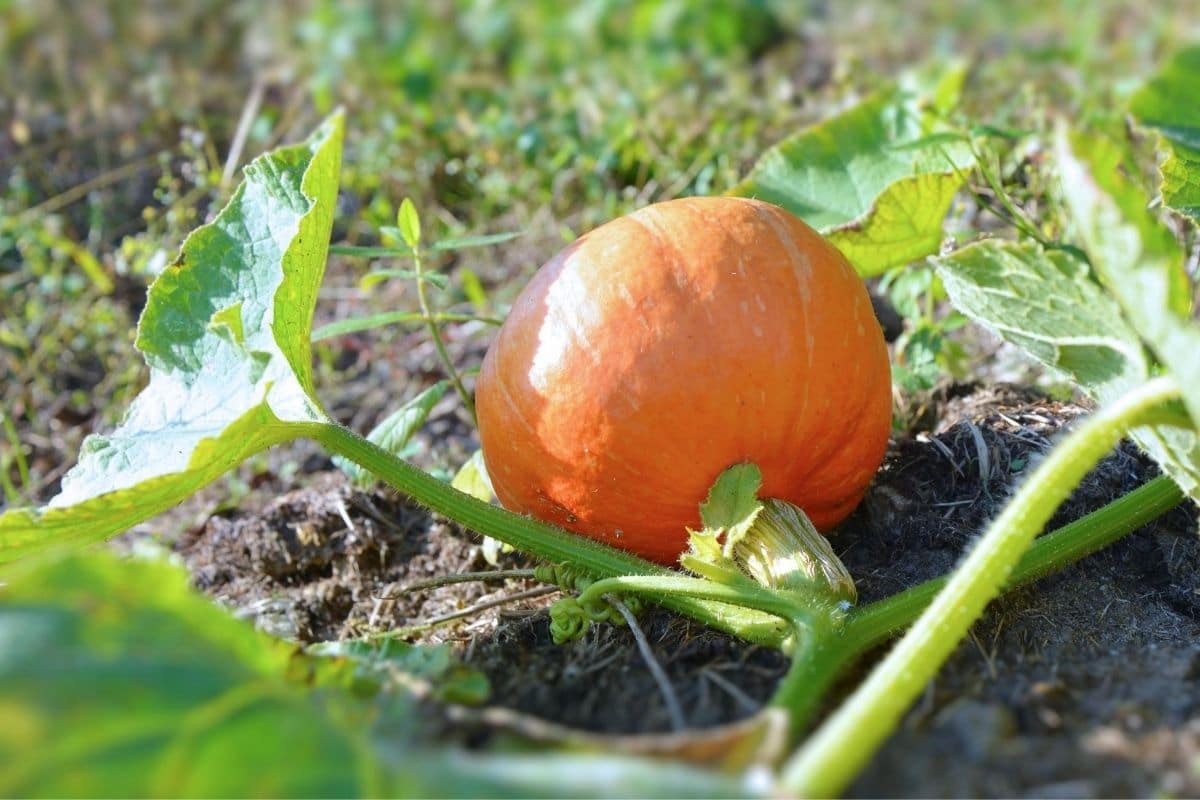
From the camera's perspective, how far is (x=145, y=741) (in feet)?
3.24

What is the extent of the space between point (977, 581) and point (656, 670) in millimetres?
380

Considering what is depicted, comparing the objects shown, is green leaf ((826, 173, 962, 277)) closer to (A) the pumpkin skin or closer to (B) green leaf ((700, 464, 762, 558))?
(A) the pumpkin skin

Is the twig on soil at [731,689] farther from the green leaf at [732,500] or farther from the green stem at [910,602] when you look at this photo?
the green leaf at [732,500]

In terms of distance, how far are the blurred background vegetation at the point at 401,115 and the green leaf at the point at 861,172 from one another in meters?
0.50

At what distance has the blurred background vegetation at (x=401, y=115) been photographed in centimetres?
312

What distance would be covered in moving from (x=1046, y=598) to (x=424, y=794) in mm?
1082

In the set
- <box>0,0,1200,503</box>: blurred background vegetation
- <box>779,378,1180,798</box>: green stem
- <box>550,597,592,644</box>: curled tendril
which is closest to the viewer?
<box>779,378,1180,798</box>: green stem

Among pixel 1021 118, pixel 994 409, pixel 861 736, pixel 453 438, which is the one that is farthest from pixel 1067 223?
pixel 861 736

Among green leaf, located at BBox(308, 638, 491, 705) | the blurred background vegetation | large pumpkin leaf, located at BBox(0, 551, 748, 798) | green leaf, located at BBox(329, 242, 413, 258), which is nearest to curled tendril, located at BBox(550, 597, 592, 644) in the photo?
green leaf, located at BBox(308, 638, 491, 705)

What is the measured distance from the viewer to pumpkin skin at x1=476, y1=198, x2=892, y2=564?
1.65m

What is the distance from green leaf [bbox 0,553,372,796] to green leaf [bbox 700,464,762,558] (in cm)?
76

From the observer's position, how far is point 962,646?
5.02ft

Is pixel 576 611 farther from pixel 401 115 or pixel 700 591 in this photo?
pixel 401 115

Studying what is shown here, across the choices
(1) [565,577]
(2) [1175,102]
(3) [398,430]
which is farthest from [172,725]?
(2) [1175,102]
